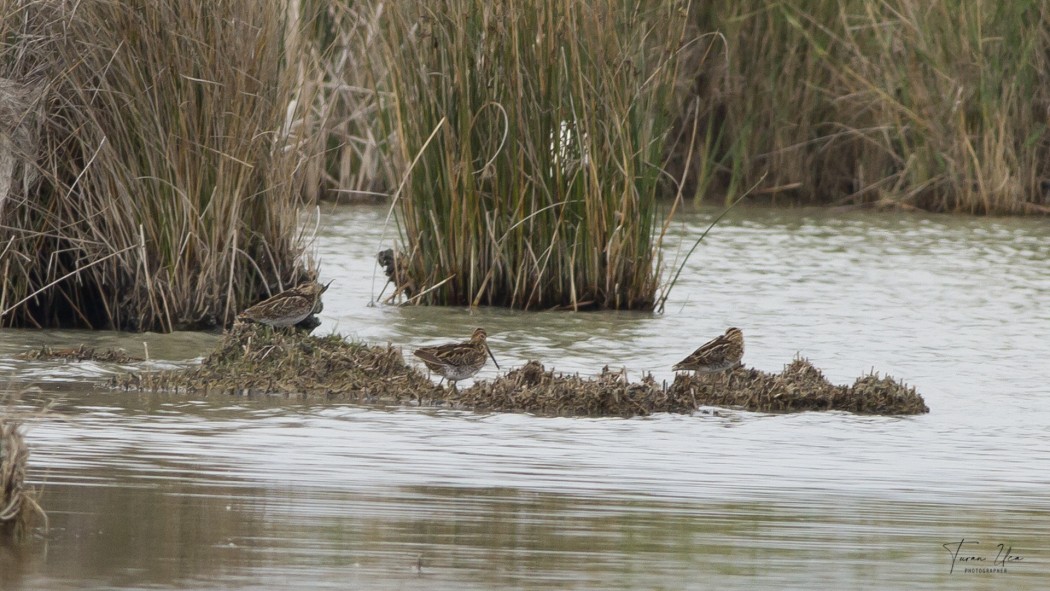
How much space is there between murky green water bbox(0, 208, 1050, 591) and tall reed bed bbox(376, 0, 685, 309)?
383mm

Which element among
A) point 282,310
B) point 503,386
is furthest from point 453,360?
point 282,310

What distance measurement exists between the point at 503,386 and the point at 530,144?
12.3 feet

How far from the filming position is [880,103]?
837 inches

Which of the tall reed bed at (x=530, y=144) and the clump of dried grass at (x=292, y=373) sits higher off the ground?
the tall reed bed at (x=530, y=144)

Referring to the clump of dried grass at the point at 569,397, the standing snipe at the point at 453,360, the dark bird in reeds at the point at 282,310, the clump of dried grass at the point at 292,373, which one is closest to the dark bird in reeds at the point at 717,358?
the clump of dried grass at the point at 569,397

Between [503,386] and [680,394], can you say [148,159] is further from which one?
[680,394]

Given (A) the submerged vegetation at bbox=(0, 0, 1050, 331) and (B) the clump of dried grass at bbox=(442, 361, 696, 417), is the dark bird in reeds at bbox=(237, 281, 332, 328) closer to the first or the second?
(A) the submerged vegetation at bbox=(0, 0, 1050, 331)

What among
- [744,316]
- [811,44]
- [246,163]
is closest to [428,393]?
[246,163]

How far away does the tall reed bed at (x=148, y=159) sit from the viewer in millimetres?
11000

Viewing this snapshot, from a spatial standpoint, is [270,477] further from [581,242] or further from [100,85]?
[581,242]

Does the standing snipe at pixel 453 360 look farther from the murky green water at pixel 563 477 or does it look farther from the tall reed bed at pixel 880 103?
the tall reed bed at pixel 880 103

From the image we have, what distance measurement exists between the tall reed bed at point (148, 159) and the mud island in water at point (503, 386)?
5.29ft
